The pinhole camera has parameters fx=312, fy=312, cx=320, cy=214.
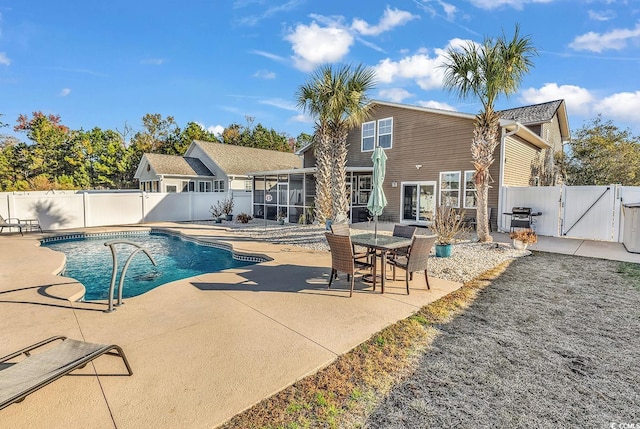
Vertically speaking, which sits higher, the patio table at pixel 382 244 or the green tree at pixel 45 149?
the green tree at pixel 45 149

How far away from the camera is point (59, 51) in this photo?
714 inches

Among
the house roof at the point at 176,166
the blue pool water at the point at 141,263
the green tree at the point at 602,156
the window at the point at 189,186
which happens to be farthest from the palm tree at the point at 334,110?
the green tree at the point at 602,156

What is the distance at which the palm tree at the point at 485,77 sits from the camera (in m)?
9.62

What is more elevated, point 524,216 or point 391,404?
point 524,216

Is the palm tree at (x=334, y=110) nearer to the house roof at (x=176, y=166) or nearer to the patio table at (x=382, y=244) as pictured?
the patio table at (x=382, y=244)

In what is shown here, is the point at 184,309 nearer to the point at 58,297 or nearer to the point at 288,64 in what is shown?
the point at 58,297

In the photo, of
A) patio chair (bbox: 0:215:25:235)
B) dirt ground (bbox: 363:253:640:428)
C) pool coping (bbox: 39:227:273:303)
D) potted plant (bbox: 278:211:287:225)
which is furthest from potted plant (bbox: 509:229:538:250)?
patio chair (bbox: 0:215:25:235)

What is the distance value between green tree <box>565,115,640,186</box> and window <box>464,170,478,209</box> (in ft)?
38.9

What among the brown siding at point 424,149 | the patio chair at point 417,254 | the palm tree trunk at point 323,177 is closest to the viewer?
the patio chair at point 417,254

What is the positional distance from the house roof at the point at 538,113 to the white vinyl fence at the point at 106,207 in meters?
17.1

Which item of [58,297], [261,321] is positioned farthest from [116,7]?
[261,321]

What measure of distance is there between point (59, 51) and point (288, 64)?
521 inches

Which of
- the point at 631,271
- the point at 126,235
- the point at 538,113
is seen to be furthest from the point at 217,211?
the point at 538,113

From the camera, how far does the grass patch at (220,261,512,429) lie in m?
2.41
